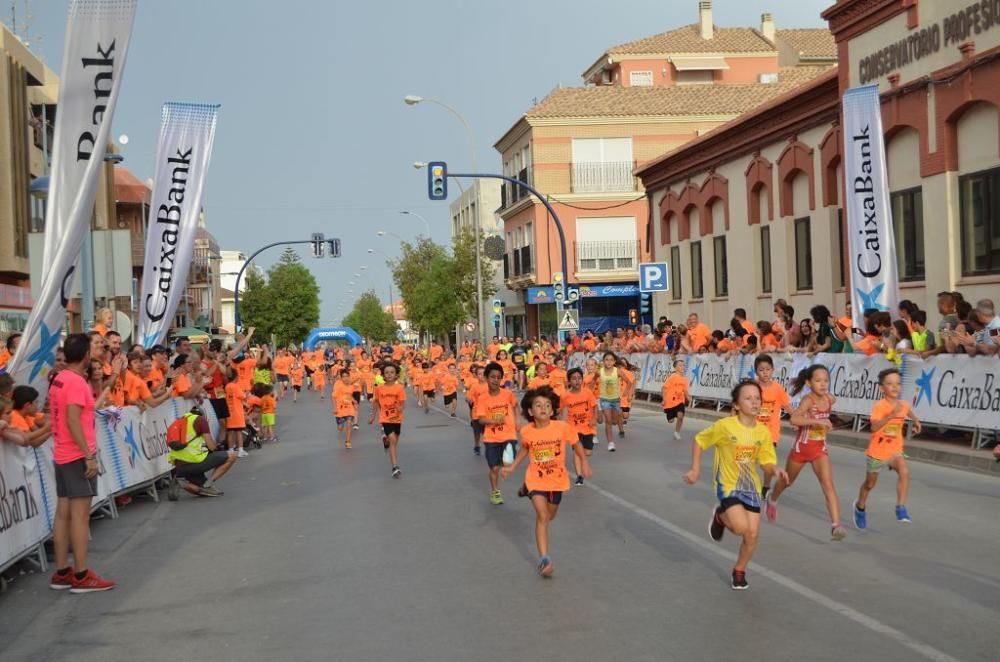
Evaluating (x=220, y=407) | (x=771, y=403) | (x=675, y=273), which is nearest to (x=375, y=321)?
(x=675, y=273)

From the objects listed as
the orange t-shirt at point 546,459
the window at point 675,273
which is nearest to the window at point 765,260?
the window at point 675,273

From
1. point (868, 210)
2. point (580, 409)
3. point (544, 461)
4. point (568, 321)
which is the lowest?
point (580, 409)

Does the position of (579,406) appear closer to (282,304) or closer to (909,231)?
(909,231)

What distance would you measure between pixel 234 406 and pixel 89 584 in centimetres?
1081

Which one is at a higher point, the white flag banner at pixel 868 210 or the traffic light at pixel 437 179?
the traffic light at pixel 437 179

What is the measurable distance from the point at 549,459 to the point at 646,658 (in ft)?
9.62

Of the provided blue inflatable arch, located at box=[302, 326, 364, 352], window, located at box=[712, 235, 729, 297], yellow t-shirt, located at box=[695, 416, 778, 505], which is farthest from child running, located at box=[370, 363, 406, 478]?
blue inflatable arch, located at box=[302, 326, 364, 352]

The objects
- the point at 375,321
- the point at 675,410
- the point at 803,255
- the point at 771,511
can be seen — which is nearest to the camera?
the point at 771,511

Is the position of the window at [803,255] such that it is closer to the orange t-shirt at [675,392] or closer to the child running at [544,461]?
the orange t-shirt at [675,392]

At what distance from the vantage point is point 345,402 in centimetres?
2162

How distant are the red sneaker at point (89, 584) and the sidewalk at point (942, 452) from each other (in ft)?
31.4

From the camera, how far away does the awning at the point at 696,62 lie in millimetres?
60469

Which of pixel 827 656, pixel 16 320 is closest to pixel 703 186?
pixel 16 320

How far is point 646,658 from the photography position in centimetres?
623
